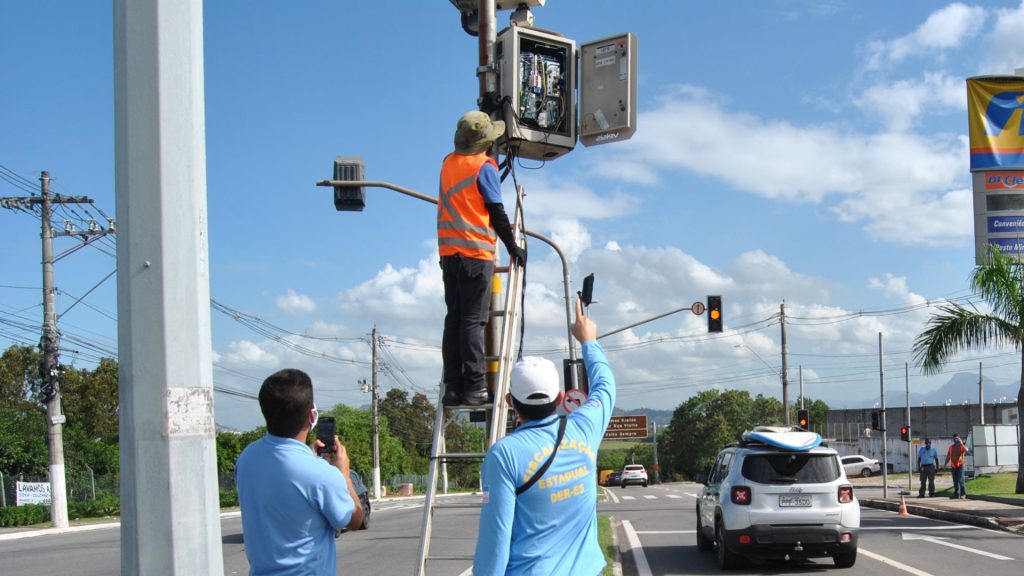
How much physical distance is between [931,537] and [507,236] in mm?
14686

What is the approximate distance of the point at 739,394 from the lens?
101 metres

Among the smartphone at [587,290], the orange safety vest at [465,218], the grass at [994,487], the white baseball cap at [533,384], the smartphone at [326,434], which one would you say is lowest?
the grass at [994,487]

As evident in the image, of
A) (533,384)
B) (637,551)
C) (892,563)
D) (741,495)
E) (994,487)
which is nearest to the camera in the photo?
(533,384)

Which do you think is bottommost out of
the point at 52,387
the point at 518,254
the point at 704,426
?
the point at 704,426

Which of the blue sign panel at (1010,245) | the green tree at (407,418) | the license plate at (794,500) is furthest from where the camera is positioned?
the green tree at (407,418)

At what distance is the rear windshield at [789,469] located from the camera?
1349cm

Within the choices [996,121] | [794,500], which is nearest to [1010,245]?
[996,121]

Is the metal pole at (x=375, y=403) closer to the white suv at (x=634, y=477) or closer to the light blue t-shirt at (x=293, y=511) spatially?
the white suv at (x=634, y=477)

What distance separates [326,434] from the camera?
4.44m

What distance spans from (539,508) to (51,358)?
33282 millimetres

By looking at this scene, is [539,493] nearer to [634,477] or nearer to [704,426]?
[634,477]

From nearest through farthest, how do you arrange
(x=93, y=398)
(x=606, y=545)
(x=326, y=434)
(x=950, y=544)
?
(x=326, y=434) → (x=606, y=545) → (x=950, y=544) → (x=93, y=398)

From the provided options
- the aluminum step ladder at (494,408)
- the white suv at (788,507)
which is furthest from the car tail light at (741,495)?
the aluminum step ladder at (494,408)

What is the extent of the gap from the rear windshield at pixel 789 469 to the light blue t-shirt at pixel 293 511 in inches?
413
